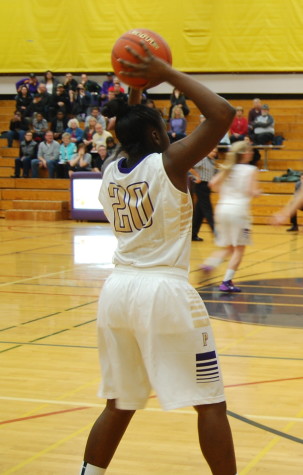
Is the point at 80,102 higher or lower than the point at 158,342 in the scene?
lower

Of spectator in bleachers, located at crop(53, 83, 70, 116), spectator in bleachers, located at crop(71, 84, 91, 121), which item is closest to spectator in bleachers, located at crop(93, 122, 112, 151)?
spectator in bleachers, located at crop(71, 84, 91, 121)

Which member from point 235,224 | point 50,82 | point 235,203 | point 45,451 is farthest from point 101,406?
point 50,82

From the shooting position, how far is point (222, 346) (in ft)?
22.9

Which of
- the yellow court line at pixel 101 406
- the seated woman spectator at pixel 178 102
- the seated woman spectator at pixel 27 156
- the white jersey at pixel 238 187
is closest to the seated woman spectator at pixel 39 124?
the seated woman spectator at pixel 27 156

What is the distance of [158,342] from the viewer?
3.28 metres

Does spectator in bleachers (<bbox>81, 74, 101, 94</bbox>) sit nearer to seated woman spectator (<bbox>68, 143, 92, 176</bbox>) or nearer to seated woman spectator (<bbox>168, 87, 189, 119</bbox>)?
seated woman spectator (<bbox>168, 87, 189, 119</bbox>)

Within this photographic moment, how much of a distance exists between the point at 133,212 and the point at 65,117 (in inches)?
812

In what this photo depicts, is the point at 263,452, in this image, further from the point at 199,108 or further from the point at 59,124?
the point at 59,124

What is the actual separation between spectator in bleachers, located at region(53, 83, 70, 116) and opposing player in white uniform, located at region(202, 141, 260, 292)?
47.3ft

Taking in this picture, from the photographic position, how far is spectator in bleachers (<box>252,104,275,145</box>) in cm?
2111

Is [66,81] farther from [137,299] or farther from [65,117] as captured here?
[137,299]

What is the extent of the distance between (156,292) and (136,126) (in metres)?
0.66

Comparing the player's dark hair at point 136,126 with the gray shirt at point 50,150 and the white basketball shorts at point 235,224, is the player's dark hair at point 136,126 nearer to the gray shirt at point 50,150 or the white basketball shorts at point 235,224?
the white basketball shorts at point 235,224

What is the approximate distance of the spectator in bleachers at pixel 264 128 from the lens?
831 inches
